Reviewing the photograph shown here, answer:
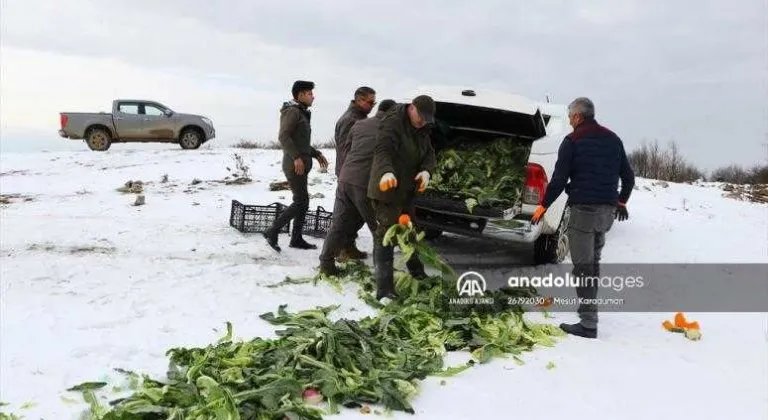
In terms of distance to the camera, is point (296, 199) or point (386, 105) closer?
point (386, 105)

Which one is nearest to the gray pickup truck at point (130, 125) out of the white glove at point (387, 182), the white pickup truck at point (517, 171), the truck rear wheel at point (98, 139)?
the truck rear wheel at point (98, 139)

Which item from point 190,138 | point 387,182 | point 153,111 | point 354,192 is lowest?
point 354,192

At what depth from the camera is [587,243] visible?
4.77 m

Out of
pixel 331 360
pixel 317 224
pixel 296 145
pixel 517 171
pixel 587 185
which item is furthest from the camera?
pixel 317 224

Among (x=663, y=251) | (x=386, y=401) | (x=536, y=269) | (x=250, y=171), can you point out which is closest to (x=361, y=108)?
(x=536, y=269)

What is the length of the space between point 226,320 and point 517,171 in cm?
347

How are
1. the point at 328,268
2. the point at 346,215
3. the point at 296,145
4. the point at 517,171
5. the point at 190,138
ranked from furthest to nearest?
the point at 190,138, the point at 296,145, the point at 517,171, the point at 328,268, the point at 346,215

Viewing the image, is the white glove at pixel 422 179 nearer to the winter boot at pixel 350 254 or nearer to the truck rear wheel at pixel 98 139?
the winter boot at pixel 350 254

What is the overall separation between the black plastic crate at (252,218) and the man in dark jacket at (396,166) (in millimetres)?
2777

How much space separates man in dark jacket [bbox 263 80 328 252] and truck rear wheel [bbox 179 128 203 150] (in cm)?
1215

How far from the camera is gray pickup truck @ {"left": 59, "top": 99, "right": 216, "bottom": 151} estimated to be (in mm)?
16672

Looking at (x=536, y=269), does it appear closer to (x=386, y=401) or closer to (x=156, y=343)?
(x=386, y=401)

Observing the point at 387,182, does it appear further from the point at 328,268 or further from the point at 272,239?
the point at 272,239

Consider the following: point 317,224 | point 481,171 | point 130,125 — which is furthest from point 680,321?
point 130,125
